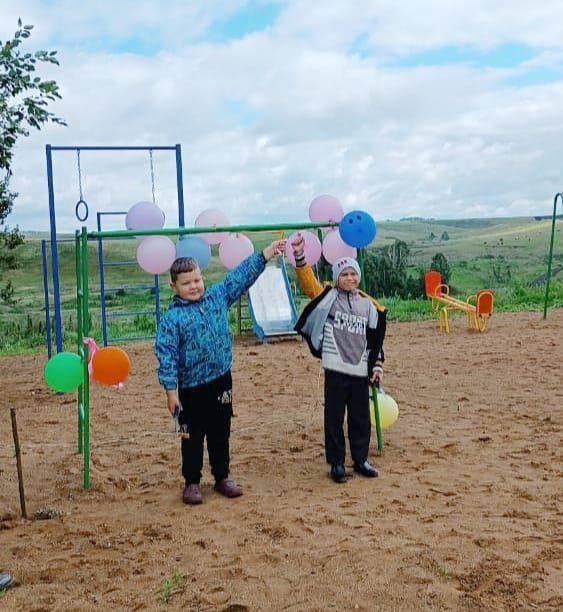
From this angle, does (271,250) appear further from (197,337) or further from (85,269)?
(85,269)

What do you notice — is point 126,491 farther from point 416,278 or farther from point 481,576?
point 416,278

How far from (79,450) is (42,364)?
5900 mm

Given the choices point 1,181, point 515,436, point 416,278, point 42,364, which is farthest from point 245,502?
point 416,278

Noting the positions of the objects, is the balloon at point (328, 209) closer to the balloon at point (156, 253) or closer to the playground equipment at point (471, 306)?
the balloon at point (156, 253)

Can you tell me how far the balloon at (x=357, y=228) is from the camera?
521cm

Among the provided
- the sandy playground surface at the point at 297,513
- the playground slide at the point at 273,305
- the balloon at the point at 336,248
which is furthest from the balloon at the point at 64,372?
the playground slide at the point at 273,305

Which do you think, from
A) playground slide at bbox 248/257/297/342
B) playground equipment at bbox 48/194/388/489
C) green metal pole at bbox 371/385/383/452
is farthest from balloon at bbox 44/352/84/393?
playground slide at bbox 248/257/297/342

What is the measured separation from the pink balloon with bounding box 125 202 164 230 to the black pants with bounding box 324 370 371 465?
267 cm

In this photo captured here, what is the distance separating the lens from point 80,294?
17.4 ft

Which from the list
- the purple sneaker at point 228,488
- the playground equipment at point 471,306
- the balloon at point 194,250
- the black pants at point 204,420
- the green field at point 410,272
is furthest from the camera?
the green field at point 410,272

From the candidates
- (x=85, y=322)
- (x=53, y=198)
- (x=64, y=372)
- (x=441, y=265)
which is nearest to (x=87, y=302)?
(x=85, y=322)

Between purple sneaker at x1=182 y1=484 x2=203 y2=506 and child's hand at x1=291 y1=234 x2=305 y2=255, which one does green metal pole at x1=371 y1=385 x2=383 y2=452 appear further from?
purple sneaker at x1=182 y1=484 x2=203 y2=506

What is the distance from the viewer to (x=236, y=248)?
5.81m

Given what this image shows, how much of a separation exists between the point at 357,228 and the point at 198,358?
57.8 inches
